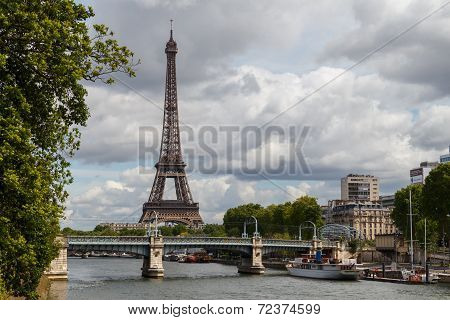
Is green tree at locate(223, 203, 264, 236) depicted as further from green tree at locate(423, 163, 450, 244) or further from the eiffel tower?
green tree at locate(423, 163, 450, 244)

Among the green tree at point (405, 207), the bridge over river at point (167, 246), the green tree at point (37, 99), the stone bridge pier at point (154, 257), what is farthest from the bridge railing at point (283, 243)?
the green tree at point (37, 99)

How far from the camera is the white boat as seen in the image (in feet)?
249

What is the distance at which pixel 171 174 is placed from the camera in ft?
549

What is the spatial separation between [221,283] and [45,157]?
158 ft

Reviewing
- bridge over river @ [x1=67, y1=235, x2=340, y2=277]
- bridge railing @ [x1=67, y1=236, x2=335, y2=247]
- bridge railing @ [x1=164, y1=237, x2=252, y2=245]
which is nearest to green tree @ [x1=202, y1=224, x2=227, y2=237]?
bridge over river @ [x1=67, y1=235, x2=340, y2=277]

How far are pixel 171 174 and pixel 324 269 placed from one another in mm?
91414

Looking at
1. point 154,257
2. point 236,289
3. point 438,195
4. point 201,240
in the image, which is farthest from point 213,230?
point 236,289

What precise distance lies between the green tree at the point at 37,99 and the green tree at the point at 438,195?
63736 millimetres

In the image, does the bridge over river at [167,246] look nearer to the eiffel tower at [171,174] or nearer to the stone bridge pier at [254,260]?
the stone bridge pier at [254,260]

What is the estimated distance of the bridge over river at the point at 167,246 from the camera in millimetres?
79562
